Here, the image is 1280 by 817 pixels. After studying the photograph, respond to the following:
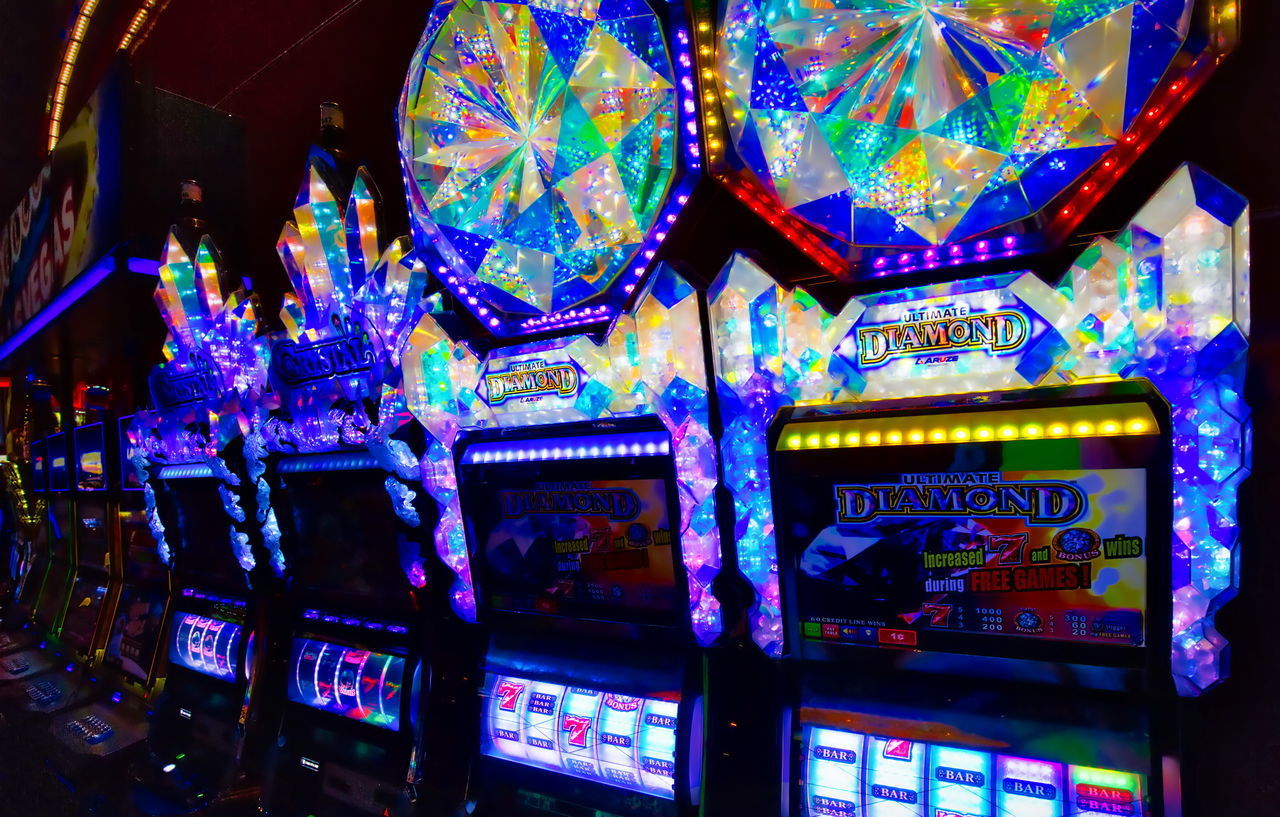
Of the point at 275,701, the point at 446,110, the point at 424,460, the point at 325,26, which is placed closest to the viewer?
the point at 446,110

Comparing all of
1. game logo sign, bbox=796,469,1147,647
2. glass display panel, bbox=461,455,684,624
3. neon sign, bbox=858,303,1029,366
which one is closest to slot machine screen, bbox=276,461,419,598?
glass display panel, bbox=461,455,684,624

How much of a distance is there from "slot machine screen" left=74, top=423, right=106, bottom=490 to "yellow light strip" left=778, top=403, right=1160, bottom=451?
5568 millimetres

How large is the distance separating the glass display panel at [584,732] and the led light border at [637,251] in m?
1.38

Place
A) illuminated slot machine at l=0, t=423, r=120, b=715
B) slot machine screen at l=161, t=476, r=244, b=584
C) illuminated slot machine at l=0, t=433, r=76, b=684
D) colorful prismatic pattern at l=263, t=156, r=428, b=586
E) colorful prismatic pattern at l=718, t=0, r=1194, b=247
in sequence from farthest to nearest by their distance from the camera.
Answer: illuminated slot machine at l=0, t=433, r=76, b=684 → illuminated slot machine at l=0, t=423, r=120, b=715 → slot machine screen at l=161, t=476, r=244, b=584 → colorful prismatic pattern at l=263, t=156, r=428, b=586 → colorful prismatic pattern at l=718, t=0, r=1194, b=247

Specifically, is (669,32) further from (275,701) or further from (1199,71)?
(275,701)

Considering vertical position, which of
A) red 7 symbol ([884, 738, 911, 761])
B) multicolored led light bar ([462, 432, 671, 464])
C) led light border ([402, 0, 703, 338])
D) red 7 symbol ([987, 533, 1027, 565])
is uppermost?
led light border ([402, 0, 703, 338])

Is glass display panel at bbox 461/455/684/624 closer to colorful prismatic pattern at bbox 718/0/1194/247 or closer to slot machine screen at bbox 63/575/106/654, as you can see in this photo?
colorful prismatic pattern at bbox 718/0/1194/247

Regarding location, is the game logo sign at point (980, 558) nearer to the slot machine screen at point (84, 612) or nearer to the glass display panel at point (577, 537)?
the glass display panel at point (577, 537)

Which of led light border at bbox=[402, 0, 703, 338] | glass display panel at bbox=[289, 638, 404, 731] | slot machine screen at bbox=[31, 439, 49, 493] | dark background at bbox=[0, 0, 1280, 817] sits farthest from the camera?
slot machine screen at bbox=[31, 439, 49, 493]

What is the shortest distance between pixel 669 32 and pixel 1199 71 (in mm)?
1393

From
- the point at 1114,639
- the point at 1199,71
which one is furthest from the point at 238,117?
the point at 1114,639

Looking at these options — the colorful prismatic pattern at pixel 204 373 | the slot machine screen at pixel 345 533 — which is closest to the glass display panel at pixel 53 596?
the colorful prismatic pattern at pixel 204 373

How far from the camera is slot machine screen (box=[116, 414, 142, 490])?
4953mm

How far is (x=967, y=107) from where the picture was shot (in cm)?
186
